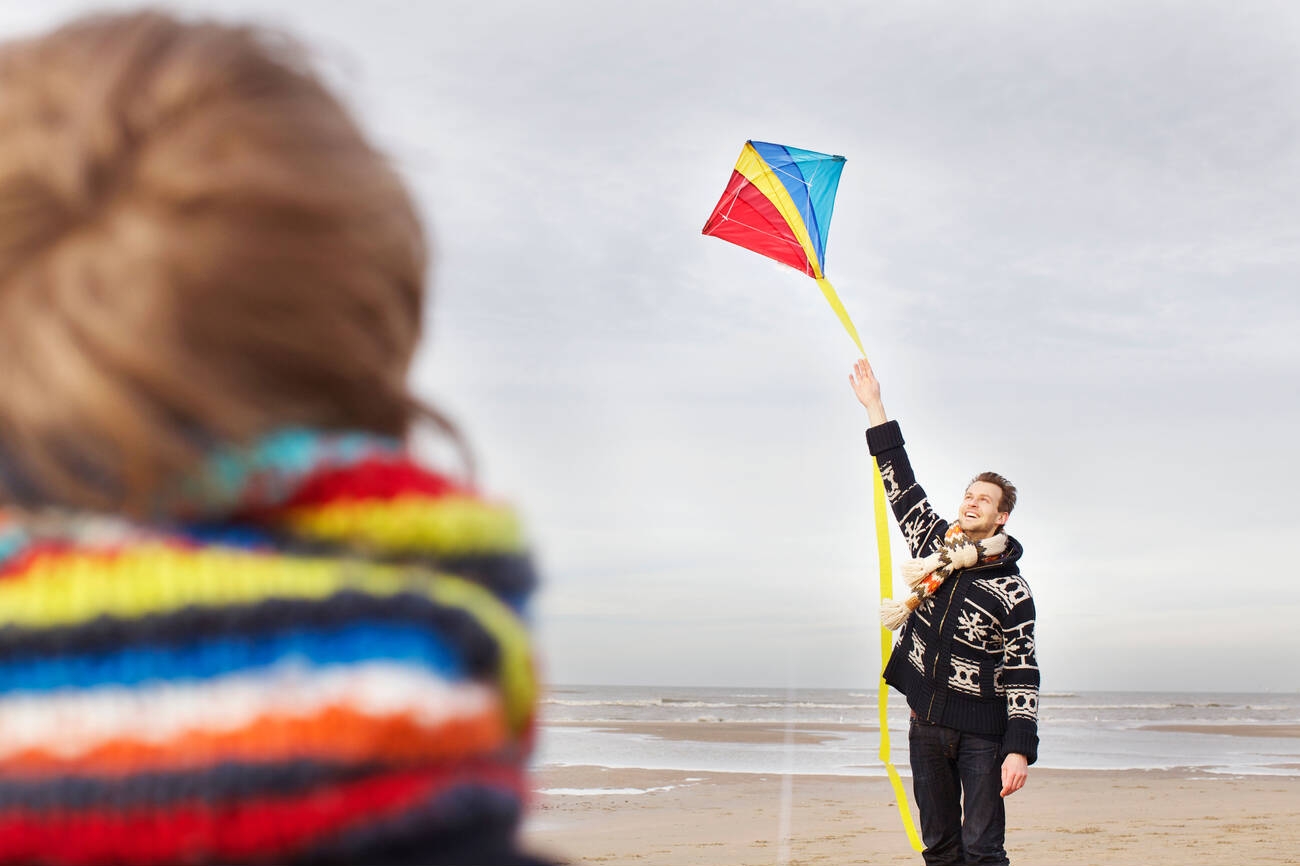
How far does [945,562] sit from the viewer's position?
4.32m

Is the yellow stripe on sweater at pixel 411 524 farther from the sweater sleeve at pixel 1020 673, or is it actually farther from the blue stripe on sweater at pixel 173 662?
the sweater sleeve at pixel 1020 673

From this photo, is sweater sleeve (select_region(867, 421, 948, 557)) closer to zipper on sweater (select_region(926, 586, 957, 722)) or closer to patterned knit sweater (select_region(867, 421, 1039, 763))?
patterned knit sweater (select_region(867, 421, 1039, 763))

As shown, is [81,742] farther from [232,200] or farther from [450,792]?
[232,200]

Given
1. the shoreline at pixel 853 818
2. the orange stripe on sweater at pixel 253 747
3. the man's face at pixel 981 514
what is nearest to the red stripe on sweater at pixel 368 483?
the orange stripe on sweater at pixel 253 747

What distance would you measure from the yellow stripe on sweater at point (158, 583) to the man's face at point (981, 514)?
4027mm

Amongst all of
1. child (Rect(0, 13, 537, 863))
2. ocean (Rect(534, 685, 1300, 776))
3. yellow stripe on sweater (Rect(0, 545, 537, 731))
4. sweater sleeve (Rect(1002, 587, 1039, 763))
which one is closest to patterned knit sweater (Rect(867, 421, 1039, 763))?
sweater sleeve (Rect(1002, 587, 1039, 763))

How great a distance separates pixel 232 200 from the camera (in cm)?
66

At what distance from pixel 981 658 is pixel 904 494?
750 mm

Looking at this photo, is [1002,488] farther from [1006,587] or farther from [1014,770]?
[1014,770]

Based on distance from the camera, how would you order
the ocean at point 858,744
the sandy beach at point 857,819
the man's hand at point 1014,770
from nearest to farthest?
1. the man's hand at point 1014,770
2. the sandy beach at point 857,819
3. the ocean at point 858,744

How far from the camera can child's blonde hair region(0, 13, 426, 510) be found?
2.07 feet

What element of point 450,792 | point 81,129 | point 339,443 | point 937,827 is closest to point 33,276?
point 81,129

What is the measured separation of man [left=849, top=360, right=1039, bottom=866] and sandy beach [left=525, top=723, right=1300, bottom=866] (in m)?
3.22

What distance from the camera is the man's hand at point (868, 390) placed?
454cm
